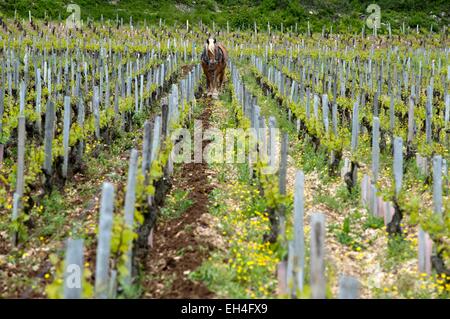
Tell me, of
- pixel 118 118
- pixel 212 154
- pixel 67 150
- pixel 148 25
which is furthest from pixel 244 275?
pixel 148 25

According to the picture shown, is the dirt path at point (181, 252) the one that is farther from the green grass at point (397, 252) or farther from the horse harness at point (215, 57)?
the horse harness at point (215, 57)

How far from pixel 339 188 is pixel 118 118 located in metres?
5.10

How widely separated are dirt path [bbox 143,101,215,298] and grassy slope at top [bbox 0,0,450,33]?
101 feet

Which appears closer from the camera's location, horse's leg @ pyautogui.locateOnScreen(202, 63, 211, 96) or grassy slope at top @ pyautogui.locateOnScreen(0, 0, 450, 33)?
horse's leg @ pyautogui.locateOnScreen(202, 63, 211, 96)

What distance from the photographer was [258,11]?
38.8 meters

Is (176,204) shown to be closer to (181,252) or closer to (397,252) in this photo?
(181,252)

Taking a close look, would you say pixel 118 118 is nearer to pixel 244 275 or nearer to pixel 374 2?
pixel 244 275

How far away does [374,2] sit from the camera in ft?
137

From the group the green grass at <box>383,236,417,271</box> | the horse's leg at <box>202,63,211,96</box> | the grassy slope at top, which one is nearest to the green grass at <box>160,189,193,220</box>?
the green grass at <box>383,236,417,271</box>

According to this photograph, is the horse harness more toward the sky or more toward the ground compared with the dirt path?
more toward the sky

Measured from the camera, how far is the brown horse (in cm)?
1548

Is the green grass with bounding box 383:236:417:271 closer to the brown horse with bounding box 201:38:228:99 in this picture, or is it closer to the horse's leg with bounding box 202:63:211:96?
the brown horse with bounding box 201:38:228:99

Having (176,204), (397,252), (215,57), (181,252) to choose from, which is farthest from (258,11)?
(181,252)

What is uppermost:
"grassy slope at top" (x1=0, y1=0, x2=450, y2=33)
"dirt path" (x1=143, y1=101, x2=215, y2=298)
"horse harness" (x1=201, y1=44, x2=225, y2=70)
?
"grassy slope at top" (x1=0, y1=0, x2=450, y2=33)
